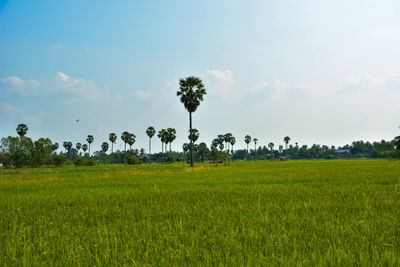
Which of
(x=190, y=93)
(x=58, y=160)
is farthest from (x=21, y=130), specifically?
(x=190, y=93)

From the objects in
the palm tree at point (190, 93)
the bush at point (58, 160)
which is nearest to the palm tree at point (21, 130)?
the bush at point (58, 160)

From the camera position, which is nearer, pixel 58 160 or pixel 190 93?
pixel 190 93

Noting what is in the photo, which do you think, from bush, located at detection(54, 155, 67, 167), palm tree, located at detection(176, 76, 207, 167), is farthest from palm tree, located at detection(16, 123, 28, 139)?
palm tree, located at detection(176, 76, 207, 167)

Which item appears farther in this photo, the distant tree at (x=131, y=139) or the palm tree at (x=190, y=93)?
the distant tree at (x=131, y=139)

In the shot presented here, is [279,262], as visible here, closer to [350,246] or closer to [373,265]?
[373,265]

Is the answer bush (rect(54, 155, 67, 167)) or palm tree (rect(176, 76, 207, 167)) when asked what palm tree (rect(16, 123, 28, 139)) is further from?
palm tree (rect(176, 76, 207, 167))

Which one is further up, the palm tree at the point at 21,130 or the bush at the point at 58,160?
the palm tree at the point at 21,130

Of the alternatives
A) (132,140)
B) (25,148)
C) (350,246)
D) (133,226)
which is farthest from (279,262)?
(132,140)

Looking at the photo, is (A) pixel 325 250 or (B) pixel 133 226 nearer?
(A) pixel 325 250

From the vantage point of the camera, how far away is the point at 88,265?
338cm

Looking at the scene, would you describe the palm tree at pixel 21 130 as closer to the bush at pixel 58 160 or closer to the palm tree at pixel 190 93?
the bush at pixel 58 160

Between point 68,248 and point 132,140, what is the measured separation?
420ft

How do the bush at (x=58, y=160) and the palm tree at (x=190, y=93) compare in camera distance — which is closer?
the palm tree at (x=190, y=93)

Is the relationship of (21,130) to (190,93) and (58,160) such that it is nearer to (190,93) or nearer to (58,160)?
(58,160)
